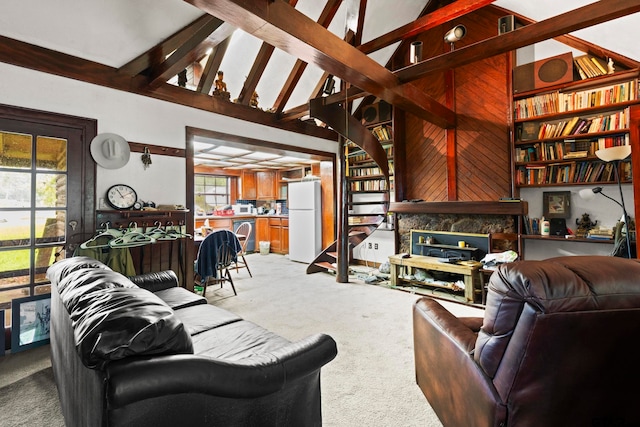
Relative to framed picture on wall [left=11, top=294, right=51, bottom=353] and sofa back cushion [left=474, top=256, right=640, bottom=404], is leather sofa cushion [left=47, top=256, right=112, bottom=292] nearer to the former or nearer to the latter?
framed picture on wall [left=11, top=294, right=51, bottom=353]

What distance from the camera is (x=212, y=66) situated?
152 inches

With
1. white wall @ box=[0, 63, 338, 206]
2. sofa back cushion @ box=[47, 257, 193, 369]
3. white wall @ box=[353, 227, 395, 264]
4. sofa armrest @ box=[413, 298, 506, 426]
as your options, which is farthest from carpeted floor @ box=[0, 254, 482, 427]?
white wall @ box=[0, 63, 338, 206]

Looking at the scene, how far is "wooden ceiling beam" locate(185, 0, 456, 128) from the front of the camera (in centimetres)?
184

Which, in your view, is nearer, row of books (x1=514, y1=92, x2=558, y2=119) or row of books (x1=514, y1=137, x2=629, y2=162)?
row of books (x1=514, y1=137, x2=629, y2=162)

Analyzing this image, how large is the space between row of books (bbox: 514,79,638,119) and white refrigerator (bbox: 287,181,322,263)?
3.62 meters

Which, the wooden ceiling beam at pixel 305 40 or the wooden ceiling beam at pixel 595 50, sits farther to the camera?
the wooden ceiling beam at pixel 595 50

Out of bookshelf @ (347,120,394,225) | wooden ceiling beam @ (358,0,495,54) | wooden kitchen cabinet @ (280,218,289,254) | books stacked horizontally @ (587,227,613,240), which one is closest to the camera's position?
wooden ceiling beam @ (358,0,495,54)

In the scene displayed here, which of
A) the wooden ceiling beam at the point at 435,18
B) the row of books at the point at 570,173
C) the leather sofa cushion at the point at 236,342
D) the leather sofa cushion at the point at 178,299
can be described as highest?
the wooden ceiling beam at the point at 435,18

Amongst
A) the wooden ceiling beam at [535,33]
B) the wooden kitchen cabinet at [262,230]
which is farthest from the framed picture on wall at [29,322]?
the wooden kitchen cabinet at [262,230]

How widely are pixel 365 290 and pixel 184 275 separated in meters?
2.41

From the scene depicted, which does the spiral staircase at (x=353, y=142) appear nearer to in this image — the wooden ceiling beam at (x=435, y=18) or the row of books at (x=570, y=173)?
the wooden ceiling beam at (x=435, y=18)

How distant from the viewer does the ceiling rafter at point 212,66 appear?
3754 millimetres

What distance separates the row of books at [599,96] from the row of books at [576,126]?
0.14 metres

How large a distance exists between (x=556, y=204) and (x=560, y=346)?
3.66m
